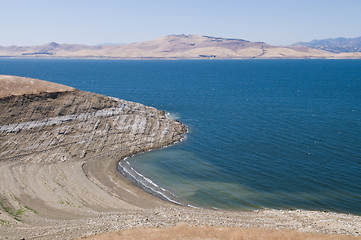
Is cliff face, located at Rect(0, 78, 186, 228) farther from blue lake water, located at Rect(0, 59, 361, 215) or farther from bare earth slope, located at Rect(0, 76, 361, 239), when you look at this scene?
blue lake water, located at Rect(0, 59, 361, 215)

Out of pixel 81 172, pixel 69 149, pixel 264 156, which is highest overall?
pixel 69 149

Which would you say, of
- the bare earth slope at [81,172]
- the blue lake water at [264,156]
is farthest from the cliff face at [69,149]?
the blue lake water at [264,156]

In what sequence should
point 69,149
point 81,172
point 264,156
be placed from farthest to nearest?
Answer: point 69,149, point 264,156, point 81,172

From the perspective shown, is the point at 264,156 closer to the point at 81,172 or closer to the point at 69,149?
the point at 81,172

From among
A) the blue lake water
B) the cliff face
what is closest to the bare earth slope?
the cliff face

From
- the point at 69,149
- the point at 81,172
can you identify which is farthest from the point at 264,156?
the point at 69,149

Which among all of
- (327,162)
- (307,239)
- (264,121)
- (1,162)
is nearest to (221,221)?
(307,239)
